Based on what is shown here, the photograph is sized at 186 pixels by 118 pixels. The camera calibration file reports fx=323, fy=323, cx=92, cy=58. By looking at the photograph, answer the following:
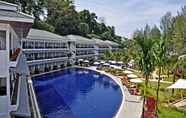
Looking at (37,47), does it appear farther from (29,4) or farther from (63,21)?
(63,21)

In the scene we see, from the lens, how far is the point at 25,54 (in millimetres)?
40875

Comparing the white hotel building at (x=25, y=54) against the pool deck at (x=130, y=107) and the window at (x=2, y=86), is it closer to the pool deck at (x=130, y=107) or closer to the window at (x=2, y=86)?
the window at (x=2, y=86)

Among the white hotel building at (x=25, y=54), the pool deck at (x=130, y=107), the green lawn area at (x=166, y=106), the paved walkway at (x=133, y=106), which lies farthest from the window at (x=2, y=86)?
the green lawn area at (x=166, y=106)

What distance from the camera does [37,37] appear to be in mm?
46000

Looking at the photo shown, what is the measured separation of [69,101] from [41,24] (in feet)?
152

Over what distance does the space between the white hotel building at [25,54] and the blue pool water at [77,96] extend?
3.18m

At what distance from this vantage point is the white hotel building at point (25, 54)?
10617 mm

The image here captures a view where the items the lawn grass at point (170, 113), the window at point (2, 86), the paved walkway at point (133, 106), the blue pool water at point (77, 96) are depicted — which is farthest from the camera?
the blue pool water at point (77, 96)

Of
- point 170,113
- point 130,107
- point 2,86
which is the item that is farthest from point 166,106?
point 2,86

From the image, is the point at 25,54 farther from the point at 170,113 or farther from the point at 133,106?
the point at 170,113

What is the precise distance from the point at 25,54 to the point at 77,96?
Answer: 36.2ft

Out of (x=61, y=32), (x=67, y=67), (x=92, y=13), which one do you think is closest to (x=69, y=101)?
(x=67, y=67)

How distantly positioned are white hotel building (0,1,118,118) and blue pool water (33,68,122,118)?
318 cm

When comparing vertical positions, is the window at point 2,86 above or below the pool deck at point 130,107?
above
